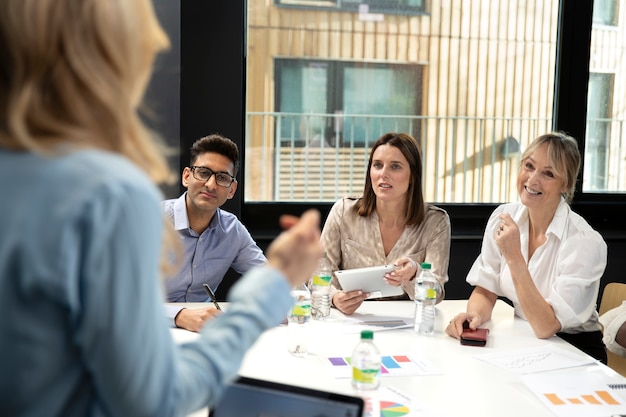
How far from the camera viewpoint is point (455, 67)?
4035mm

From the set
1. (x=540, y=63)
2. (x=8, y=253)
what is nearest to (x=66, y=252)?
(x=8, y=253)

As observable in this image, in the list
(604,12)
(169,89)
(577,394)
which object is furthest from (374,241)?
(604,12)

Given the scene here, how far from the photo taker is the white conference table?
1.67 m

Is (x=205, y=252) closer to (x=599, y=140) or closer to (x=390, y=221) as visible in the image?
(x=390, y=221)

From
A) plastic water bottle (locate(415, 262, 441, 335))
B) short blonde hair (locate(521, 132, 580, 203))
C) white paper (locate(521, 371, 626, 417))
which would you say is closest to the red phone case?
plastic water bottle (locate(415, 262, 441, 335))

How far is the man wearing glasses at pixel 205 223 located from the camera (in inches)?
111

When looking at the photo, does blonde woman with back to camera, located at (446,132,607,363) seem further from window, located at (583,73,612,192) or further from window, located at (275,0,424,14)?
window, located at (583,73,612,192)

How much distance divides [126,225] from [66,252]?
6 centimetres

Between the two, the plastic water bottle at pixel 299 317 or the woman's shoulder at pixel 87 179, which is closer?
the woman's shoulder at pixel 87 179

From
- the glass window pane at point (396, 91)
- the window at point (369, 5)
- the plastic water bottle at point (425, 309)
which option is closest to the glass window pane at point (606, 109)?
the glass window pane at point (396, 91)

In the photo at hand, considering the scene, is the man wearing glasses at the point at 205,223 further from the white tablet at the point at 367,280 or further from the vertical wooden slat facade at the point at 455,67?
the vertical wooden slat facade at the point at 455,67

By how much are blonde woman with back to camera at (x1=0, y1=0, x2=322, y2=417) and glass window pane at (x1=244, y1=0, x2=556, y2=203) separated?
10.3 feet

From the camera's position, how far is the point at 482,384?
1795mm

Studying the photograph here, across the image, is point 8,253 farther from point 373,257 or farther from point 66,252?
point 373,257
